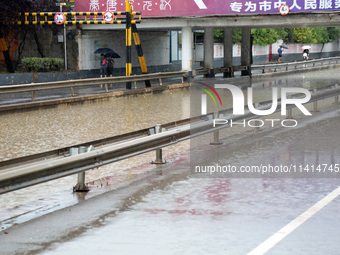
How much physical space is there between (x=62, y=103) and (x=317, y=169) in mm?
16516

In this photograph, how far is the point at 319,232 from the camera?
7188 mm

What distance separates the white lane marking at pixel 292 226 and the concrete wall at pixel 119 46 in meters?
35.7

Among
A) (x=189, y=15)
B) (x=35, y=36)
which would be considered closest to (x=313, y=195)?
(x=189, y=15)

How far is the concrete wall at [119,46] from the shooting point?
44062 mm

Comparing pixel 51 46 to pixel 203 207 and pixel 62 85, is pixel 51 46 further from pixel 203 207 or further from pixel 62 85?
pixel 203 207

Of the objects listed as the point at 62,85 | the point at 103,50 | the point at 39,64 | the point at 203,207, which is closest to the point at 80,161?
the point at 203,207

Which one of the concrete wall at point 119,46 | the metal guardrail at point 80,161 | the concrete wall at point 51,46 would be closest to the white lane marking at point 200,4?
the concrete wall at point 119,46

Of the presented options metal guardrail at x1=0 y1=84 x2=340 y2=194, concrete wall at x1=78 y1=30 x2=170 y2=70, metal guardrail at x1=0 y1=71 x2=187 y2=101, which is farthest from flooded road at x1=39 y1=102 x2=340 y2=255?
concrete wall at x1=78 y1=30 x2=170 y2=70

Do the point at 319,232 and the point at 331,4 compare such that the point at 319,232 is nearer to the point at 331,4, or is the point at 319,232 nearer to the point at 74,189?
the point at 74,189

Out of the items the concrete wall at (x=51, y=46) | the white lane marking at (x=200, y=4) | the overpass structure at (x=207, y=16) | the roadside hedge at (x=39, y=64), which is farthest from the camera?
the concrete wall at (x=51, y=46)

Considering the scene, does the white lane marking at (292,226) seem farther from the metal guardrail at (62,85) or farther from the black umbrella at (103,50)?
the black umbrella at (103,50)

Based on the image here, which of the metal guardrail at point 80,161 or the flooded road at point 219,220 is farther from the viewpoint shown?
the metal guardrail at point 80,161

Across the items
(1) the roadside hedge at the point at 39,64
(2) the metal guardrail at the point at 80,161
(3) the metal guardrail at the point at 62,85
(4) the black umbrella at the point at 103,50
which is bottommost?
(2) the metal guardrail at the point at 80,161

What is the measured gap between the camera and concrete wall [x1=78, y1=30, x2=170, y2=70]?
145 ft
